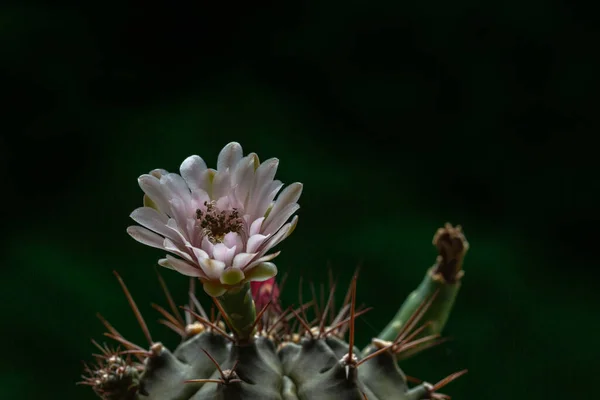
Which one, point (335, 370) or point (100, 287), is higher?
point (335, 370)

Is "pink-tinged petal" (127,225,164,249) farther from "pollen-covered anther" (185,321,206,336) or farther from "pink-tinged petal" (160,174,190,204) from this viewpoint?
"pollen-covered anther" (185,321,206,336)

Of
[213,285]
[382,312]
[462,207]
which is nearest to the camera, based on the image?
[213,285]

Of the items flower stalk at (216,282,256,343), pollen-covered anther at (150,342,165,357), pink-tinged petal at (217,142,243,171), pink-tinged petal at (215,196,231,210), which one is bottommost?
pollen-covered anther at (150,342,165,357)

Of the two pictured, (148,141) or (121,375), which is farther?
(148,141)

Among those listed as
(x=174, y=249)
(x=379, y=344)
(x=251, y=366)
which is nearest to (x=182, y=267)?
(x=174, y=249)

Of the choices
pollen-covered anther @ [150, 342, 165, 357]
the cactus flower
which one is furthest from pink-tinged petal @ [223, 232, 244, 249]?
pollen-covered anther @ [150, 342, 165, 357]

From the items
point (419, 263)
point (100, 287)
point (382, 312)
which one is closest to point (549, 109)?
point (419, 263)

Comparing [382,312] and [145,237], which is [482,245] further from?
[145,237]
